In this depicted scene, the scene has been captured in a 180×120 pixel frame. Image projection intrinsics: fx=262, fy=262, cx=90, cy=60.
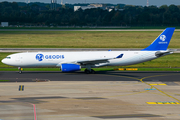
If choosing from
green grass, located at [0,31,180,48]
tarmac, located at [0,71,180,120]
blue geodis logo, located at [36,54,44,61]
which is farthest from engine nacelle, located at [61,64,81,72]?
green grass, located at [0,31,180,48]

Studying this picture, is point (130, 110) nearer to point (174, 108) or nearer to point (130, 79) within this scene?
point (174, 108)

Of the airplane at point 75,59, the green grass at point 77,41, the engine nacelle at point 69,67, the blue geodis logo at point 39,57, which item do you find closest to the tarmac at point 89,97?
the engine nacelle at point 69,67

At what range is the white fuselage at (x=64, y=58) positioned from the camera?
4531 centimetres

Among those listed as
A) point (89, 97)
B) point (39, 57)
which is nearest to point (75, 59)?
point (39, 57)

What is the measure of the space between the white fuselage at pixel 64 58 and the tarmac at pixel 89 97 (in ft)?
10.8

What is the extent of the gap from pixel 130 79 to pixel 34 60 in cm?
1675

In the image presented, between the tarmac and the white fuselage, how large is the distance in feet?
10.8

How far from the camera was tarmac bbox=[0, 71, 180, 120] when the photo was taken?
22.9 meters

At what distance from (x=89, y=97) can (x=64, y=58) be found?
→ 17.8 metres

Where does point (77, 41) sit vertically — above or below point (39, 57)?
above

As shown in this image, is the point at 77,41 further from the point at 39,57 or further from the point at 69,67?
the point at 69,67

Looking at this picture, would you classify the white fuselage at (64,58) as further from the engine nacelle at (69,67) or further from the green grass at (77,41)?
the green grass at (77,41)

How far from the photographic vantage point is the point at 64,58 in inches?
1797

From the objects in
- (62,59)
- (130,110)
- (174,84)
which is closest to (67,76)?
(62,59)
